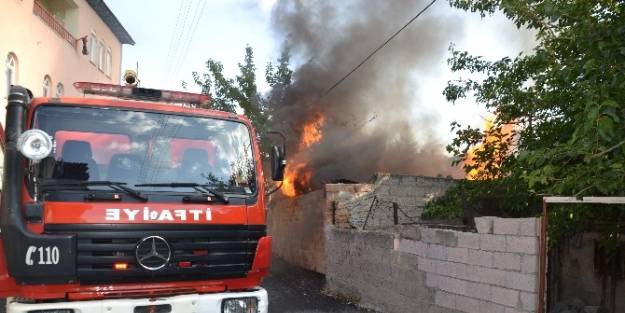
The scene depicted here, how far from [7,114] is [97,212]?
96cm

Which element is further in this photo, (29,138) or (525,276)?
(525,276)

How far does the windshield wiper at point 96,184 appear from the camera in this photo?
3.85 m

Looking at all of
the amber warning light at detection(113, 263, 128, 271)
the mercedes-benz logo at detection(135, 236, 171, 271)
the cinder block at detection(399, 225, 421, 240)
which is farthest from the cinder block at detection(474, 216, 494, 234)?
the amber warning light at detection(113, 263, 128, 271)

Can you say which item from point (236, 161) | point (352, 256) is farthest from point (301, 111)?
point (236, 161)

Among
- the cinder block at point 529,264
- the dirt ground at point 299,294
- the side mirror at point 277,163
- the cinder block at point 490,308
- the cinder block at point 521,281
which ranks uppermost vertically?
the side mirror at point 277,163

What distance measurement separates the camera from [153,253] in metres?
3.94

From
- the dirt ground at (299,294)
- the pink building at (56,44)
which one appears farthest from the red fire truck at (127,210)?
the pink building at (56,44)

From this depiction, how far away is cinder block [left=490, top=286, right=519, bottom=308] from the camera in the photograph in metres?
5.10

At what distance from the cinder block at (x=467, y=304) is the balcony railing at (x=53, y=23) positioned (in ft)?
44.2

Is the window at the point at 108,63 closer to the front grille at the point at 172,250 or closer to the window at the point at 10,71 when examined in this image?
the window at the point at 10,71

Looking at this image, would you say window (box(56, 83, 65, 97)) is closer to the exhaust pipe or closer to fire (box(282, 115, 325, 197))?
fire (box(282, 115, 325, 197))

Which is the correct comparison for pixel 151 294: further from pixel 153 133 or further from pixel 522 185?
pixel 522 185

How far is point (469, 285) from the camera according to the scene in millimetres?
5816

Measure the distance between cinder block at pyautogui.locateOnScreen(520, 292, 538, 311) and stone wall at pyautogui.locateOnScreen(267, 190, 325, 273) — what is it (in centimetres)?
619
